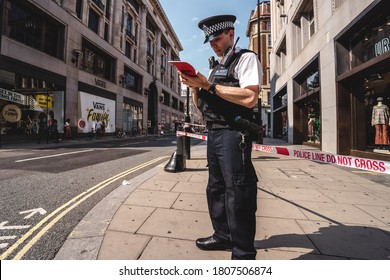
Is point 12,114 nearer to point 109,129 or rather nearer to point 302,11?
point 109,129

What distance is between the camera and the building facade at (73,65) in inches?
540

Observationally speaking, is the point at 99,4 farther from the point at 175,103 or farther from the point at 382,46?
the point at 175,103

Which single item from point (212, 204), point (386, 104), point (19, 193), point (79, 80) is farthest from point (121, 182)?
point (79, 80)

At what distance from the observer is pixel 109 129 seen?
2428 cm

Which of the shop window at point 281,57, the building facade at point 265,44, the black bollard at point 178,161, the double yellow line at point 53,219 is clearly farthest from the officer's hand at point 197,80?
the building facade at point 265,44

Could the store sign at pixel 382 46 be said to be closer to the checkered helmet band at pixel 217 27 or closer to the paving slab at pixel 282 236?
the paving slab at pixel 282 236

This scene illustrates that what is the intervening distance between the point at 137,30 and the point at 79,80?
18.4 m

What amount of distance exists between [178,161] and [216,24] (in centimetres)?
412

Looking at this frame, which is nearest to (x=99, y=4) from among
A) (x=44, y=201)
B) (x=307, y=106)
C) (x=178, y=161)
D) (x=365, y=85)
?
(x=307, y=106)

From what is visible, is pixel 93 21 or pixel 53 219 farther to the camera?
pixel 93 21

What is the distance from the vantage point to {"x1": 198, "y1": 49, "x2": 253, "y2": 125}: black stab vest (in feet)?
5.74

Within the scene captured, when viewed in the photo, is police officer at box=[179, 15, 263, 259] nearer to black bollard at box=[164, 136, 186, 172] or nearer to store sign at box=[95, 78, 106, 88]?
black bollard at box=[164, 136, 186, 172]

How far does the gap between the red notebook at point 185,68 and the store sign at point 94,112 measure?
67.0ft

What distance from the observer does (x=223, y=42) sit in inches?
74.8
